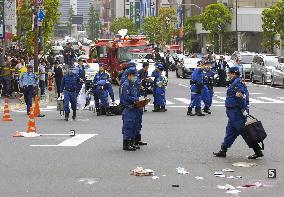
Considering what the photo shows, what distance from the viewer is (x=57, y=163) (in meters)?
14.0

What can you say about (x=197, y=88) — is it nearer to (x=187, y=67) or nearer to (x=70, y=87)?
(x=70, y=87)

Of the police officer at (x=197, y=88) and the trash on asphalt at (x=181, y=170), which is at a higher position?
the police officer at (x=197, y=88)

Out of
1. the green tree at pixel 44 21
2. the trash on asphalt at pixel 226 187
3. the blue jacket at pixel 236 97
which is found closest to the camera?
the trash on asphalt at pixel 226 187

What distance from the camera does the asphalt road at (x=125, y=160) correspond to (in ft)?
37.2

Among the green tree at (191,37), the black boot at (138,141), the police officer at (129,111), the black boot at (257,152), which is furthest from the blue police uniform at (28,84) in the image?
the green tree at (191,37)

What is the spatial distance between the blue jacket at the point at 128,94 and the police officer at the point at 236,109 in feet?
6.93

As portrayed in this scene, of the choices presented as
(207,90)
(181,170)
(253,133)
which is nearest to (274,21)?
(207,90)

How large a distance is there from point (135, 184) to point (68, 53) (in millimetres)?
24081

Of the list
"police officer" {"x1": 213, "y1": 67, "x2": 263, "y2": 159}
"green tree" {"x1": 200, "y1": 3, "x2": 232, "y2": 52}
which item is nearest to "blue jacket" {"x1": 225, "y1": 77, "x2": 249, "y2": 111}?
"police officer" {"x1": 213, "y1": 67, "x2": 263, "y2": 159}

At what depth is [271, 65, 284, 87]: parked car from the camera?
41.8m

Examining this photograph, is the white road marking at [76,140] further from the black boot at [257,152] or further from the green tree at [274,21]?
the green tree at [274,21]

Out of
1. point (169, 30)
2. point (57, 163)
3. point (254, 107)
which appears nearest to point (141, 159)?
point (57, 163)

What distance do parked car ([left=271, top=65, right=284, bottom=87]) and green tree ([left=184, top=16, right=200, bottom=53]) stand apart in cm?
5991

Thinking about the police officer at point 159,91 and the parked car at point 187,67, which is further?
the parked car at point 187,67
